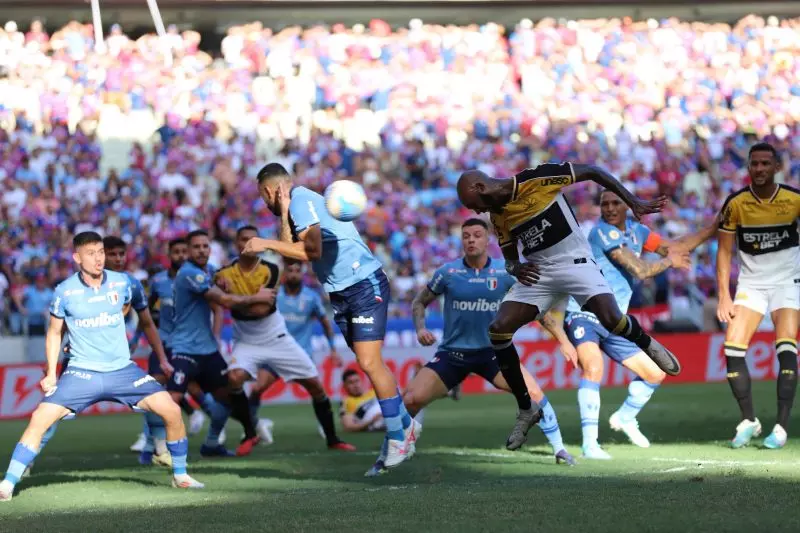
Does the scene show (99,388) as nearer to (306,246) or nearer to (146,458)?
(306,246)

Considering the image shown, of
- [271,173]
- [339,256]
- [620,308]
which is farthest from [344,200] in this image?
[620,308]

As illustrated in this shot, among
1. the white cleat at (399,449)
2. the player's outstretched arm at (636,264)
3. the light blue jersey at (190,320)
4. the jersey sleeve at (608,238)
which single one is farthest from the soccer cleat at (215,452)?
the player's outstretched arm at (636,264)

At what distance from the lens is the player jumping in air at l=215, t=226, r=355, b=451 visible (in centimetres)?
1393

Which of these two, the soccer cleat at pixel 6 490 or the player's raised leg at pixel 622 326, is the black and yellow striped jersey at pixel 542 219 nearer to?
the player's raised leg at pixel 622 326

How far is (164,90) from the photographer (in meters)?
30.0

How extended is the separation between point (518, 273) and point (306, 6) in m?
26.3

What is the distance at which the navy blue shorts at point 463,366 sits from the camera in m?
11.6

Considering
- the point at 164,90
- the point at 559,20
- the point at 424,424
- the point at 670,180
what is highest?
the point at 559,20

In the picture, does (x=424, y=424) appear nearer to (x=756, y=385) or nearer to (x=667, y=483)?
(x=756, y=385)

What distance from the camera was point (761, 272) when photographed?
1201cm

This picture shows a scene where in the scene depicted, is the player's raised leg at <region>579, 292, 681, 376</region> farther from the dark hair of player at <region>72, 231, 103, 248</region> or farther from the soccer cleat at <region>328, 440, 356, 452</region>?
the soccer cleat at <region>328, 440, 356, 452</region>

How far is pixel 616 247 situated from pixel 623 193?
8.77 ft

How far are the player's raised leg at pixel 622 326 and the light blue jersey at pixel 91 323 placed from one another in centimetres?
387

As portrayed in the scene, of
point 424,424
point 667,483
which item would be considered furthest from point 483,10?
point 667,483
